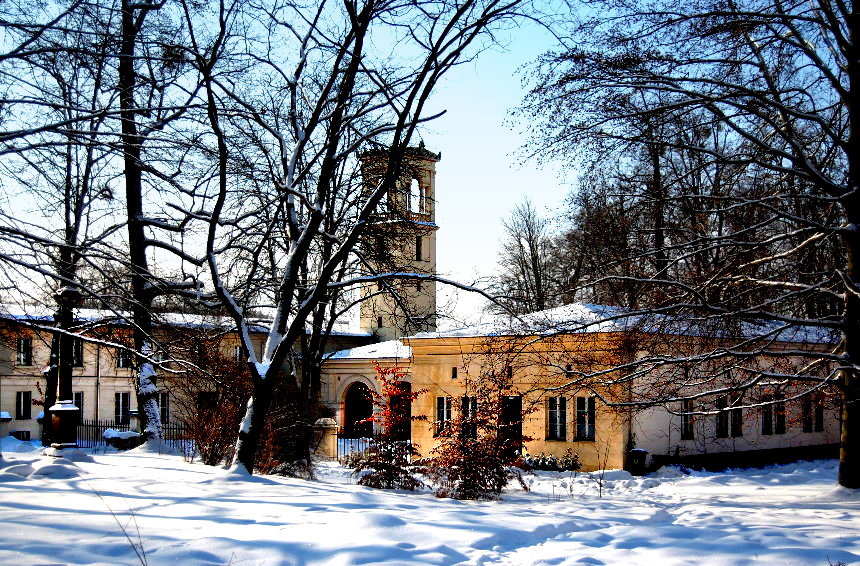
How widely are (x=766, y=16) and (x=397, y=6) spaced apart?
16.5ft

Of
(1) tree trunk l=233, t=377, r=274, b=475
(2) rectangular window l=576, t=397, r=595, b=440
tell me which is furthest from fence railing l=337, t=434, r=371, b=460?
(1) tree trunk l=233, t=377, r=274, b=475

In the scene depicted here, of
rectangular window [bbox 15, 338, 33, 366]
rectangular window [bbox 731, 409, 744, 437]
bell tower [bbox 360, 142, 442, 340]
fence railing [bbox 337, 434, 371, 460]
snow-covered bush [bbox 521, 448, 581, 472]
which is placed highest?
bell tower [bbox 360, 142, 442, 340]

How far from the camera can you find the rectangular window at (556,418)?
2197 centimetres

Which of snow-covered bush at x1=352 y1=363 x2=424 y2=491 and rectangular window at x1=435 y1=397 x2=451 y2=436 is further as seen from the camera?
rectangular window at x1=435 y1=397 x2=451 y2=436

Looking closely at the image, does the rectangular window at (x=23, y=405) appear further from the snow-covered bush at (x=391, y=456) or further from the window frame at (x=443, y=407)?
the snow-covered bush at (x=391, y=456)

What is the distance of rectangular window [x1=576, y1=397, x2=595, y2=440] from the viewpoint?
21.3m

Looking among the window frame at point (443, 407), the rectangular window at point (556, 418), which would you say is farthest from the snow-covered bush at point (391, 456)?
the window frame at point (443, 407)

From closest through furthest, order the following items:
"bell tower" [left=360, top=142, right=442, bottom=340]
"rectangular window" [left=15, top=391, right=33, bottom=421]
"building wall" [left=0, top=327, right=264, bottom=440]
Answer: "bell tower" [left=360, top=142, right=442, bottom=340]
"building wall" [left=0, top=327, right=264, bottom=440]
"rectangular window" [left=15, top=391, right=33, bottom=421]

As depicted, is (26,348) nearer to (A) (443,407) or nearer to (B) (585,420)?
(B) (585,420)

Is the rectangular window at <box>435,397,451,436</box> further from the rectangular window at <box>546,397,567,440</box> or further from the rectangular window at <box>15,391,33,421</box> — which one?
the rectangular window at <box>15,391,33,421</box>

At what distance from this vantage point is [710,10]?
11.2m

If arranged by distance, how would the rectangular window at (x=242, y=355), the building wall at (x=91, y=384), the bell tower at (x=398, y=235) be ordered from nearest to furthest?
the rectangular window at (x=242, y=355), the bell tower at (x=398, y=235), the building wall at (x=91, y=384)

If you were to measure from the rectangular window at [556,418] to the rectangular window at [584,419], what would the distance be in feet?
1.37

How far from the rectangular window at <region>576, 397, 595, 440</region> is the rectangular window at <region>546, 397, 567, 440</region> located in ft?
1.37
